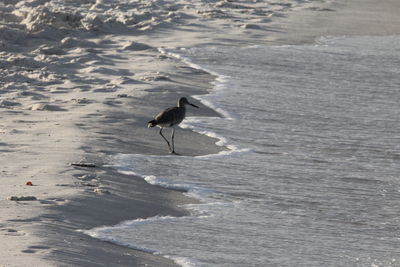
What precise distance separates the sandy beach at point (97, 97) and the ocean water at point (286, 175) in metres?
0.32

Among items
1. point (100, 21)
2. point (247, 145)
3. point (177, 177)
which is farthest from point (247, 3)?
point (177, 177)

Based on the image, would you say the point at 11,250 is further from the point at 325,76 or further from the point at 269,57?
the point at 269,57

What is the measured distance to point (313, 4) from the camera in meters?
29.2

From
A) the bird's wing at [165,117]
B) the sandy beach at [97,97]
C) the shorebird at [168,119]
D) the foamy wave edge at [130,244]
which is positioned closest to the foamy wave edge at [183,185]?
the foamy wave edge at [130,244]

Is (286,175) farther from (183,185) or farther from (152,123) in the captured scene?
(152,123)

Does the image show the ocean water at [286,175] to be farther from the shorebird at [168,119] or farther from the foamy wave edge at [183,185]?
the shorebird at [168,119]

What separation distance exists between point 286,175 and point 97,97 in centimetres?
410

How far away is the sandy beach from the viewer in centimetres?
766

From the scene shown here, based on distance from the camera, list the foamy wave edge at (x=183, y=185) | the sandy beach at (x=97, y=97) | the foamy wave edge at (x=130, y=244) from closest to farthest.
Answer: the foamy wave edge at (x=130, y=244)
the foamy wave edge at (x=183, y=185)
the sandy beach at (x=97, y=97)

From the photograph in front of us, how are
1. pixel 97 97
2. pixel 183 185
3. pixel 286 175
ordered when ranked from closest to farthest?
pixel 183 185
pixel 286 175
pixel 97 97

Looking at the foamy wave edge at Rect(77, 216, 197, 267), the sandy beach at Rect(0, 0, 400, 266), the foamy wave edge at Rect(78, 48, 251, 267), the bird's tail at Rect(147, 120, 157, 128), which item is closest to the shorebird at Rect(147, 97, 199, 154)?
the bird's tail at Rect(147, 120, 157, 128)

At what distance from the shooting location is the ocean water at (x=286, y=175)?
25.5ft

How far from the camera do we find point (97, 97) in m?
13.5

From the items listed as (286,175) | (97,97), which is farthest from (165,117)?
(97,97)
